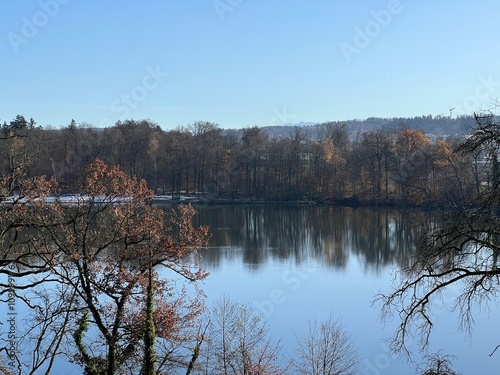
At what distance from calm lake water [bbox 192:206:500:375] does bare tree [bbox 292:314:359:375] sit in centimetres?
29

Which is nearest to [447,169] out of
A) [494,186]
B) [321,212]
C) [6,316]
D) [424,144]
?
[424,144]

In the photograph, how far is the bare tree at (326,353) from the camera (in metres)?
10.5

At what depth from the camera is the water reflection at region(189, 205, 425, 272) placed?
79.4 ft

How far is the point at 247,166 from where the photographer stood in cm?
5416

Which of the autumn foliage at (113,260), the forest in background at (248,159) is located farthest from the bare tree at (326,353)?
the forest in background at (248,159)

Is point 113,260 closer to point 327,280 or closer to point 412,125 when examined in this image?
point 327,280

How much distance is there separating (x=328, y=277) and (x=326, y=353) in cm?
973

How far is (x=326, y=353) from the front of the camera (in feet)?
35.4

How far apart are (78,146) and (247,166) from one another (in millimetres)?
16716

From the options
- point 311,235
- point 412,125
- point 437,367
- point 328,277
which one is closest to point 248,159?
point 311,235

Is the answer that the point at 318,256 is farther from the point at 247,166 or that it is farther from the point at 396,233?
the point at 247,166
